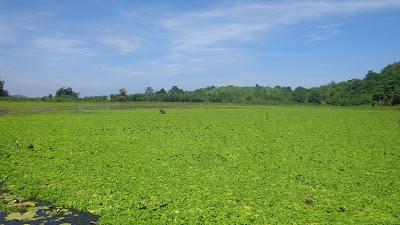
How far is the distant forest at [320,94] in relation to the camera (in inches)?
3280

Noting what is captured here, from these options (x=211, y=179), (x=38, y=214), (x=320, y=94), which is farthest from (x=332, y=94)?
(x=38, y=214)

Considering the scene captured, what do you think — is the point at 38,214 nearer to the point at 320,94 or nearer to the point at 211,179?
the point at 211,179

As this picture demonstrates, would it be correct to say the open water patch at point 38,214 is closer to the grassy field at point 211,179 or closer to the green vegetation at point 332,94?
the grassy field at point 211,179

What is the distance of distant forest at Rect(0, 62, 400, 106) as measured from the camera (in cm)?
8331

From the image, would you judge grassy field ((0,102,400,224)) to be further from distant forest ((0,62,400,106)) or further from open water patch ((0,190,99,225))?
distant forest ((0,62,400,106))

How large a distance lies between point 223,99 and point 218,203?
13615 centimetres

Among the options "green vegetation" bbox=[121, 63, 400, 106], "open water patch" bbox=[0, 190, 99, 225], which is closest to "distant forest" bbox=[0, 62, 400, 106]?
"green vegetation" bbox=[121, 63, 400, 106]

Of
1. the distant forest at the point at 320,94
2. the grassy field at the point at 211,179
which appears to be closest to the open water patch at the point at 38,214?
the grassy field at the point at 211,179

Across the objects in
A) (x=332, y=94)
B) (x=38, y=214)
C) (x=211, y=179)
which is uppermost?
(x=332, y=94)

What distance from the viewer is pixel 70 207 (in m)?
8.14

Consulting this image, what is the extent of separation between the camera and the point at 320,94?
379 ft

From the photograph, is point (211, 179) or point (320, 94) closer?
point (211, 179)

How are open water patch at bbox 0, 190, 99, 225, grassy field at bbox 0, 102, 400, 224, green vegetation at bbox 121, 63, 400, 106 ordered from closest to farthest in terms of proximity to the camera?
open water patch at bbox 0, 190, 99, 225 < grassy field at bbox 0, 102, 400, 224 < green vegetation at bbox 121, 63, 400, 106

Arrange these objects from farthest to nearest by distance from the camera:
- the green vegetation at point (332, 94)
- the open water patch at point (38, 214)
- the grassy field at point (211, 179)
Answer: the green vegetation at point (332, 94), the grassy field at point (211, 179), the open water patch at point (38, 214)
